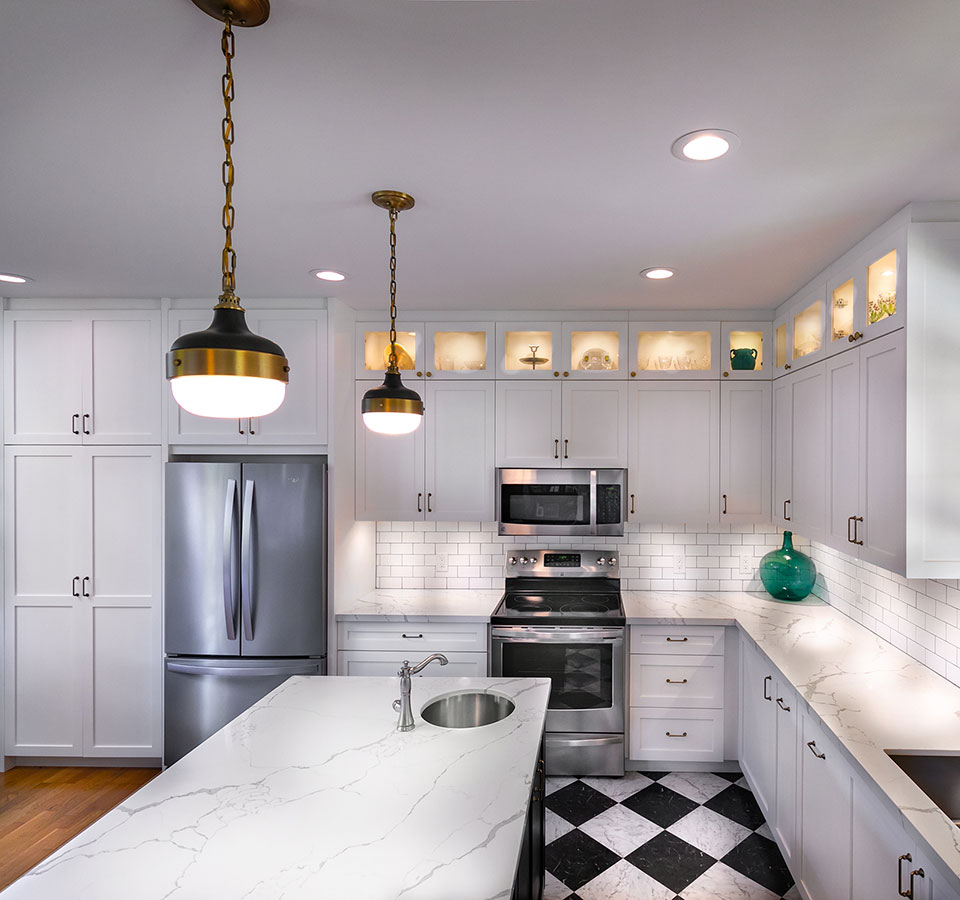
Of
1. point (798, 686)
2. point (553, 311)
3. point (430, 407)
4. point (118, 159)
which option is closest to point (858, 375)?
point (798, 686)

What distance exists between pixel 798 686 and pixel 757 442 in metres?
1.65

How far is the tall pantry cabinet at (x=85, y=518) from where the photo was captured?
3.39 metres

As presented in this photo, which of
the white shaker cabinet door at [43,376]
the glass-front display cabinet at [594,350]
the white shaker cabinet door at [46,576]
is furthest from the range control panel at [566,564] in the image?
the white shaker cabinet door at [43,376]

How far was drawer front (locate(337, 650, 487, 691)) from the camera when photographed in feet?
11.0

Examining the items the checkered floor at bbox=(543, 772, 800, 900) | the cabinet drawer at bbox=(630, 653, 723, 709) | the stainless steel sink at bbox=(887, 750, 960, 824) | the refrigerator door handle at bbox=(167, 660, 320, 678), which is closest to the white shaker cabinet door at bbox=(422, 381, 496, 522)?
the refrigerator door handle at bbox=(167, 660, 320, 678)

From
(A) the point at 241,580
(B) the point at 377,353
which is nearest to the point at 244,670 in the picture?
(A) the point at 241,580

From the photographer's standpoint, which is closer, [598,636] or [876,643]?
[876,643]

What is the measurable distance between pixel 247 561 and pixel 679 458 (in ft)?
7.82

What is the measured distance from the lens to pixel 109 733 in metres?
3.41

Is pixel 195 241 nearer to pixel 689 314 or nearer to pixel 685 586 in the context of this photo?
pixel 689 314

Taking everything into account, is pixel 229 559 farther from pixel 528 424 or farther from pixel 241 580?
pixel 528 424

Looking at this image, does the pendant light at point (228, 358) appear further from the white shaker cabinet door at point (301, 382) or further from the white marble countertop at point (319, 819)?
the white shaker cabinet door at point (301, 382)

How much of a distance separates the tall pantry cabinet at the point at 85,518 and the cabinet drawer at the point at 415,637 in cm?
106

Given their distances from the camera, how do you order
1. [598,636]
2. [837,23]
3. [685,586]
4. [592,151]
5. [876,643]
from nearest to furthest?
[837,23] → [592,151] → [876,643] → [598,636] → [685,586]
